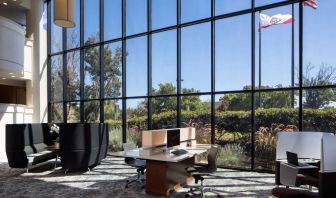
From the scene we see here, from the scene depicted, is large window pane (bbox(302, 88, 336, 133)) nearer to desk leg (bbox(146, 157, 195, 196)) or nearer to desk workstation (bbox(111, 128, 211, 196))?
desk workstation (bbox(111, 128, 211, 196))

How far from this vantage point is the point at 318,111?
263 inches

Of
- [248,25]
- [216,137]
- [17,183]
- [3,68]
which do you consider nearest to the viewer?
[17,183]

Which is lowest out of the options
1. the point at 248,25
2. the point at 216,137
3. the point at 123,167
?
the point at 123,167

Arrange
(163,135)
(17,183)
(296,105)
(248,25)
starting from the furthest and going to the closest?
1. (248,25)
2. (296,105)
3. (17,183)
4. (163,135)

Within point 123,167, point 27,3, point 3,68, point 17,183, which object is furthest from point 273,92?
point 27,3

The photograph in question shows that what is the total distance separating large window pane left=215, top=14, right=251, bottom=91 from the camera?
747 centimetres

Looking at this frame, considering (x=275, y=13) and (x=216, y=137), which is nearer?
(x=275, y=13)

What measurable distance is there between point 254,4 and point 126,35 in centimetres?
430

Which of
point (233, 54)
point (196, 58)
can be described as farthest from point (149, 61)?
point (233, 54)

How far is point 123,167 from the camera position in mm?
7965

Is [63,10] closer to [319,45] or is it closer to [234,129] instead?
[234,129]

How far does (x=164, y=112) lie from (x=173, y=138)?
273cm

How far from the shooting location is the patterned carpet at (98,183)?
17.9 feet

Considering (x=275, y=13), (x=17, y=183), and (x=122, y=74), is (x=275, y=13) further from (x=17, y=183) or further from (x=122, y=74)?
(x=17, y=183)
